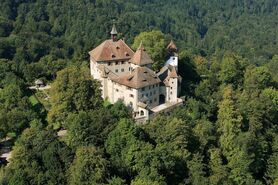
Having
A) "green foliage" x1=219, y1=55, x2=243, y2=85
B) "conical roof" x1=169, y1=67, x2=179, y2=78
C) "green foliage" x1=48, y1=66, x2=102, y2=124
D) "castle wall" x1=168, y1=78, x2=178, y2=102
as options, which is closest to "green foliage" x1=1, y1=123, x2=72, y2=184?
"green foliage" x1=48, y1=66, x2=102, y2=124

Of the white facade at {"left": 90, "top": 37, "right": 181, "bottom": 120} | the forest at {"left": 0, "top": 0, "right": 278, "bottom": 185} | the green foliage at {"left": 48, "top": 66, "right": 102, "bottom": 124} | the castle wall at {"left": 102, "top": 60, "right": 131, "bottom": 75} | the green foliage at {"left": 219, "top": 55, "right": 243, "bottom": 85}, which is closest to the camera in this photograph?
the forest at {"left": 0, "top": 0, "right": 278, "bottom": 185}

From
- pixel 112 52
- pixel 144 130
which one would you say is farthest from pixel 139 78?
pixel 144 130

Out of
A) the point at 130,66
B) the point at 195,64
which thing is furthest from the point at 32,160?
the point at 195,64

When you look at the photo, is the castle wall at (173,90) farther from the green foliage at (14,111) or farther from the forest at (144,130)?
the green foliage at (14,111)

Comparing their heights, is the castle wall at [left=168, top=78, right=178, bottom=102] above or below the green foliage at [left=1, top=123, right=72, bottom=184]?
above

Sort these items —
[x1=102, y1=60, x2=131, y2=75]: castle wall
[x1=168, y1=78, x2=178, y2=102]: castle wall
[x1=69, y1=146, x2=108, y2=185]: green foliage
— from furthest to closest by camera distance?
[x1=102, y1=60, x2=131, y2=75]: castle wall → [x1=168, y1=78, x2=178, y2=102]: castle wall → [x1=69, y1=146, x2=108, y2=185]: green foliage

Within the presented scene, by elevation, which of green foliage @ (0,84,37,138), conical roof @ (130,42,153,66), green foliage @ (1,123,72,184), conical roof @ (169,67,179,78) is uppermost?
conical roof @ (130,42,153,66)

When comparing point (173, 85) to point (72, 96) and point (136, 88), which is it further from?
point (72, 96)

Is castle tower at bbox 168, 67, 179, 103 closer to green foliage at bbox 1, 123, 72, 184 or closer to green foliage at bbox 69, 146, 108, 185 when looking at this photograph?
green foliage at bbox 69, 146, 108, 185

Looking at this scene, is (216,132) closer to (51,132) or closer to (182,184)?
(182,184)
